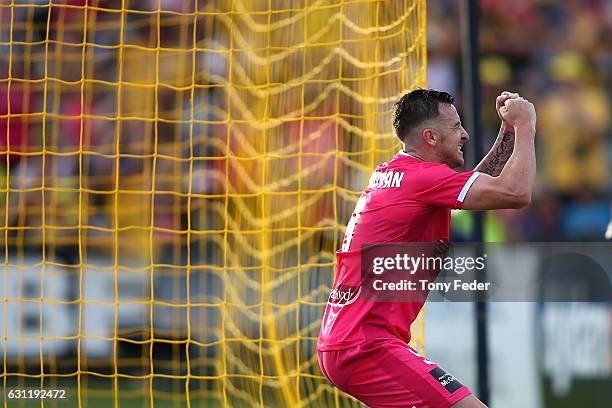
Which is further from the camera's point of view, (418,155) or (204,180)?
(204,180)

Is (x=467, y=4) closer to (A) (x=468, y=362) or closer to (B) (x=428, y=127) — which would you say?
(B) (x=428, y=127)

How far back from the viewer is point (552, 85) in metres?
10.1

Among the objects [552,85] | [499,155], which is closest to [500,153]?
[499,155]

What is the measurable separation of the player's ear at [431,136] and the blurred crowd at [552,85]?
5249mm

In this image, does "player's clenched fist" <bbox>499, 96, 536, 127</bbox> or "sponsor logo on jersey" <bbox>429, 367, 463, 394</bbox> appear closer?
"sponsor logo on jersey" <bbox>429, 367, 463, 394</bbox>

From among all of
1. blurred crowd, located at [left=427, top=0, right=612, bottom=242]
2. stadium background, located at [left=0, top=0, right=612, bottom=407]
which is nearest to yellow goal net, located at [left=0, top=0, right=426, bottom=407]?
stadium background, located at [left=0, top=0, right=612, bottom=407]

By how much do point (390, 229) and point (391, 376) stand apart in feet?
1.81

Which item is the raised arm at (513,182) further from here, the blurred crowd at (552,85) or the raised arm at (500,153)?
the blurred crowd at (552,85)

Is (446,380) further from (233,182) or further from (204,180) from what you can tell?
(204,180)

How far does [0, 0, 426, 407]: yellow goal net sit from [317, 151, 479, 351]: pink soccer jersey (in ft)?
4.93

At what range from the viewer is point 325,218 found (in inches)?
237

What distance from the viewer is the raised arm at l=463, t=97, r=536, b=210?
3.65m

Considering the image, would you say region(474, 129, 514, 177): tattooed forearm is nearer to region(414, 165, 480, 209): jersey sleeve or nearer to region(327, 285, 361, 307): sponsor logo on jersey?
region(414, 165, 480, 209): jersey sleeve

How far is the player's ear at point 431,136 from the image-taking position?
397 cm
